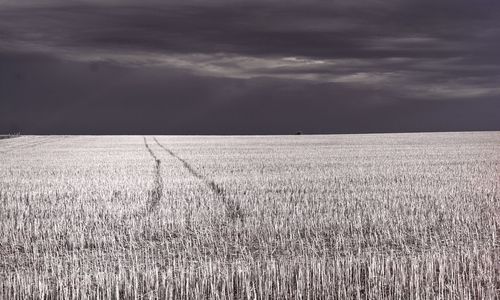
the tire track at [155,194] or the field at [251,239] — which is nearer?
the field at [251,239]

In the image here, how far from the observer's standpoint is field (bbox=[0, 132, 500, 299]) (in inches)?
305

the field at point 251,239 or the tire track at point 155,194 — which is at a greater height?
the tire track at point 155,194

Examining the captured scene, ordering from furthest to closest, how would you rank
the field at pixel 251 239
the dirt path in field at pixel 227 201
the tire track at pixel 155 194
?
the tire track at pixel 155 194 < the dirt path in field at pixel 227 201 < the field at pixel 251 239

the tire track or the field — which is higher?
the tire track

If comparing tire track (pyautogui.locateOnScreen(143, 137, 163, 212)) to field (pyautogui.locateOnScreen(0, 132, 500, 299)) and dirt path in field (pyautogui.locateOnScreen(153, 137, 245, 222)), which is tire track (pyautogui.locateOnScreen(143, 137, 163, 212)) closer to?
field (pyautogui.locateOnScreen(0, 132, 500, 299))

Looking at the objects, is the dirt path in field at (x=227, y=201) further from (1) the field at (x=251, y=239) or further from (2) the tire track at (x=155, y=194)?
(2) the tire track at (x=155, y=194)

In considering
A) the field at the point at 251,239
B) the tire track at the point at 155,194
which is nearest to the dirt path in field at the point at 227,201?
the field at the point at 251,239

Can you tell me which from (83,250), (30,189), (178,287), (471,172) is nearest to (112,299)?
(178,287)

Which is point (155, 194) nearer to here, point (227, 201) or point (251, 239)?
point (227, 201)

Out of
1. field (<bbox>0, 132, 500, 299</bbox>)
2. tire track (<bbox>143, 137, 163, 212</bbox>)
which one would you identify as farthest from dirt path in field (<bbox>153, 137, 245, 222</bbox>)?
tire track (<bbox>143, 137, 163, 212</bbox>)

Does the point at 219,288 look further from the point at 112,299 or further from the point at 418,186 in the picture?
the point at 418,186

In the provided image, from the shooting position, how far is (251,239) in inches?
439

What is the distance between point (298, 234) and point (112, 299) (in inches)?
191

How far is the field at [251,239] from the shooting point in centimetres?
775
